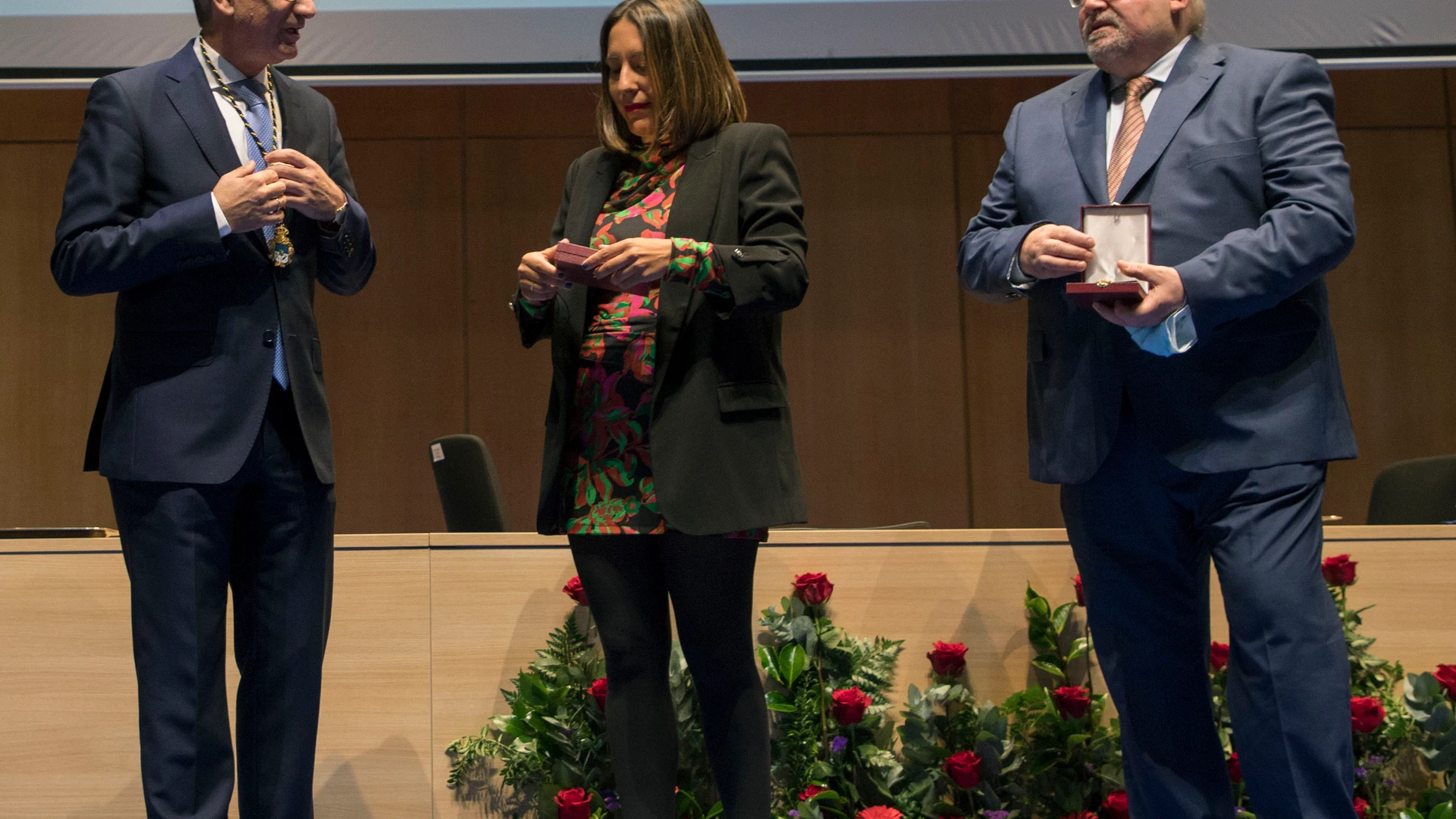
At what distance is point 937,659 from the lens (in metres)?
2.29

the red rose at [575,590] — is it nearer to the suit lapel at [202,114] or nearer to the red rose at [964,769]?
the red rose at [964,769]

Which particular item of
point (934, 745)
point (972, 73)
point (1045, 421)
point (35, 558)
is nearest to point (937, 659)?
point (934, 745)

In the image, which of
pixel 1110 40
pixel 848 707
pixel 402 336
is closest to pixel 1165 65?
pixel 1110 40

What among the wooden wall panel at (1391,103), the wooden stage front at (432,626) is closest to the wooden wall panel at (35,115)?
the wooden stage front at (432,626)

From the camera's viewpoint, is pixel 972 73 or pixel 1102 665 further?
pixel 972 73

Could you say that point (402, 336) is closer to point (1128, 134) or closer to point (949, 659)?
point (949, 659)

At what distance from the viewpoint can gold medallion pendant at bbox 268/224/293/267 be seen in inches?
69.1

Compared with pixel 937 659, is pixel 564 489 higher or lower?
higher

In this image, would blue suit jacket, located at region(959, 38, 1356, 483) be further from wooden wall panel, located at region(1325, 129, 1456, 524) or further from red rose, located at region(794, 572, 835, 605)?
A: wooden wall panel, located at region(1325, 129, 1456, 524)

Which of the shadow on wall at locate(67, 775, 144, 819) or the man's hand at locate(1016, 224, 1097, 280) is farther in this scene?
the shadow on wall at locate(67, 775, 144, 819)

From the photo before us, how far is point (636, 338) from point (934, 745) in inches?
39.7

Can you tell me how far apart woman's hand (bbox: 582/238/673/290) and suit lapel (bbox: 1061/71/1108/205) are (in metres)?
0.64

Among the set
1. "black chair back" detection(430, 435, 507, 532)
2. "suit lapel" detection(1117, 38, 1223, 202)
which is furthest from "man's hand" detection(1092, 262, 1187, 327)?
"black chair back" detection(430, 435, 507, 532)

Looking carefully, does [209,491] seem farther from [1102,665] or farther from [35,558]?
[1102,665]
